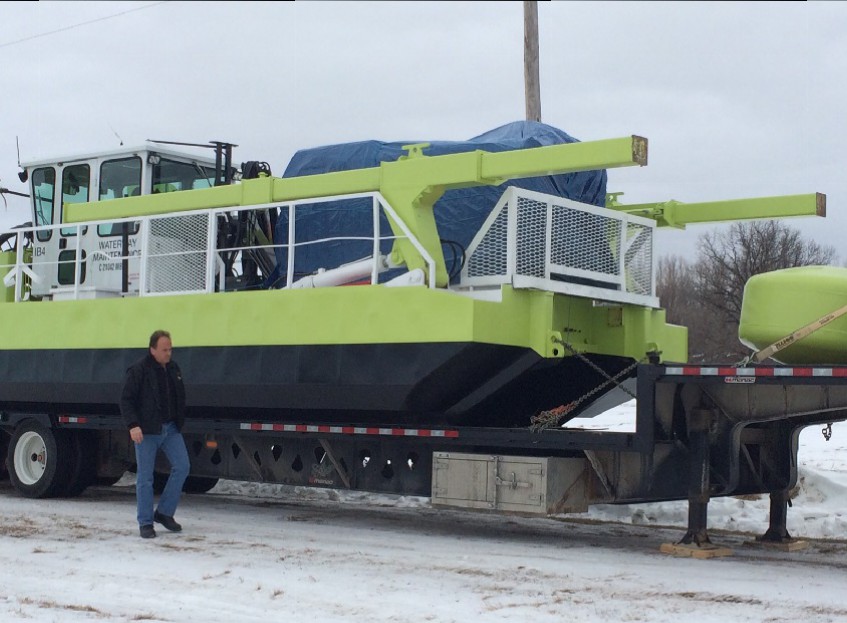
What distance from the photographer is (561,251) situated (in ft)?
34.2

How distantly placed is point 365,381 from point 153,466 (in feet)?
6.44

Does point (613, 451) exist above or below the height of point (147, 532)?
above

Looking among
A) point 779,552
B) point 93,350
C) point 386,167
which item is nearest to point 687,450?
point 779,552

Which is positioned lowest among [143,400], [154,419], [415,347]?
[154,419]

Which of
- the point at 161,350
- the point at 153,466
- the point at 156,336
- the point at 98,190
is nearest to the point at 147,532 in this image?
the point at 153,466

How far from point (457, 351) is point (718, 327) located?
1334 inches

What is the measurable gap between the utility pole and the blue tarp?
831 centimetres

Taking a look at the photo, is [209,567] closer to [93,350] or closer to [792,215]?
[93,350]

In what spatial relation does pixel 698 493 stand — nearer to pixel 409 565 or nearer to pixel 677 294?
pixel 409 565

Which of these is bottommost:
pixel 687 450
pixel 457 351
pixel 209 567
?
pixel 209 567

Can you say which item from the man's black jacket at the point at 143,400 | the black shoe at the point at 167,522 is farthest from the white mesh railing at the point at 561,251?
the black shoe at the point at 167,522

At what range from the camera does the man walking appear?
10086 mm

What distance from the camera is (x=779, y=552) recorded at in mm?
10133

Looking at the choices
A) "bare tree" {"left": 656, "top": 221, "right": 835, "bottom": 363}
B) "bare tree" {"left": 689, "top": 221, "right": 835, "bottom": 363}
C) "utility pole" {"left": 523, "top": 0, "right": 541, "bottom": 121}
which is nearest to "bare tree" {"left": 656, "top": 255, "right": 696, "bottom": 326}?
"bare tree" {"left": 656, "top": 221, "right": 835, "bottom": 363}
